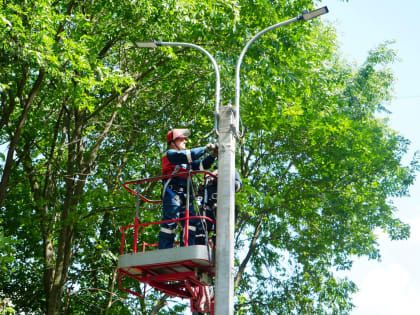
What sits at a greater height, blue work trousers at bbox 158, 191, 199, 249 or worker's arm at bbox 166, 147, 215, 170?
worker's arm at bbox 166, 147, 215, 170

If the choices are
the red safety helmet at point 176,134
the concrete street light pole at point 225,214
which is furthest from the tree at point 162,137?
the concrete street light pole at point 225,214

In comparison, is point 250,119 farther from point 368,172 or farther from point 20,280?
point 20,280

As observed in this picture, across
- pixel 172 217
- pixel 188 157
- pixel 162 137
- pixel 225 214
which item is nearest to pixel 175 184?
pixel 172 217

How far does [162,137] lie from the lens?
1917cm

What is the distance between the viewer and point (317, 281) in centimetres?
2280

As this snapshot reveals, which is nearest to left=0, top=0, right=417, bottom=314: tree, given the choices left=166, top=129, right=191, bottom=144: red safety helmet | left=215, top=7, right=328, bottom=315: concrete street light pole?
left=166, top=129, right=191, bottom=144: red safety helmet

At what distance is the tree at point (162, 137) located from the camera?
14.1 meters

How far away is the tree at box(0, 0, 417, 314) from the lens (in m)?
14.1

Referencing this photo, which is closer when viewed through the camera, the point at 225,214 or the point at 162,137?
the point at 225,214

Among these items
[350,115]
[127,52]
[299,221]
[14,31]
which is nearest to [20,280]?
[127,52]

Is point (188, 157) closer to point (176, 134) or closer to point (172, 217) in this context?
point (176, 134)

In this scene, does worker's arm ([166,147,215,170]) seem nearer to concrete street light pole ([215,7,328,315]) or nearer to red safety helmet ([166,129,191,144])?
red safety helmet ([166,129,191,144])

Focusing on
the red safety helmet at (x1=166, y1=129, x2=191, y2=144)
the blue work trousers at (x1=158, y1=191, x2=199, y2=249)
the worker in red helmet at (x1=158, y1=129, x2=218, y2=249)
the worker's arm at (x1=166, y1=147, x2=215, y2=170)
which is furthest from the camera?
the red safety helmet at (x1=166, y1=129, x2=191, y2=144)

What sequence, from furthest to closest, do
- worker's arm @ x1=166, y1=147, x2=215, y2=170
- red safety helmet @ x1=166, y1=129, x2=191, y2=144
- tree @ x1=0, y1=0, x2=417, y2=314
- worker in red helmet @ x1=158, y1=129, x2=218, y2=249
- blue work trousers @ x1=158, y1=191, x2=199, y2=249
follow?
1. tree @ x1=0, y1=0, x2=417, y2=314
2. red safety helmet @ x1=166, y1=129, x2=191, y2=144
3. blue work trousers @ x1=158, y1=191, x2=199, y2=249
4. worker in red helmet @ x1=158, y1=129, x2=218, y2=249
5. worker's arm @ x1=166, y1=147, x2=215, y2=170
